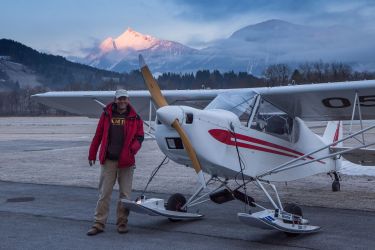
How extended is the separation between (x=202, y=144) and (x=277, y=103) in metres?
2.30

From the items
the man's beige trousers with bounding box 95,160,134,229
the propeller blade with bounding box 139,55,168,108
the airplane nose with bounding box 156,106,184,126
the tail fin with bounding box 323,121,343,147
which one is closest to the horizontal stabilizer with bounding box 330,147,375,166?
the tail fin with bounding box 323,121,343,147

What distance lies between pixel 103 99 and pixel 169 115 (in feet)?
13.9

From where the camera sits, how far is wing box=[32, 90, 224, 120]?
9125mm

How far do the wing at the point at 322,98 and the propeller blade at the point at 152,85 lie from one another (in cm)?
170

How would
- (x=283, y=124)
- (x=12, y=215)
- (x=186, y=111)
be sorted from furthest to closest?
(x=283, y=124) → (x=12, y=215) → (x=186, y=111)

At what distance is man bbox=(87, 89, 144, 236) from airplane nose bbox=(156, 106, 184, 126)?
0.50 m

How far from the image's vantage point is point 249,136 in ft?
25.5

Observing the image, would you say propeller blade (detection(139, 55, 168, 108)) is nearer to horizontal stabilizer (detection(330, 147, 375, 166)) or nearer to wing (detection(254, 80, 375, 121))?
wing (detection(254, 80, 375, 121))

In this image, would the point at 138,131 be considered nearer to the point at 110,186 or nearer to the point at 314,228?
the point at 110,186

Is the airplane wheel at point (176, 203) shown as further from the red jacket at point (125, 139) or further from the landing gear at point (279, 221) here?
the landing gear at point (279, 221)

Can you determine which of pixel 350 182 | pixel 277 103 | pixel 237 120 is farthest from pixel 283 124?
pixel 350 182

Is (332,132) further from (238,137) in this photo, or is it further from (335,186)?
(238,137)

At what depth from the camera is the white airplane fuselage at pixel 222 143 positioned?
683cm

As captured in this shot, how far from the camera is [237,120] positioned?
24.8 feet
